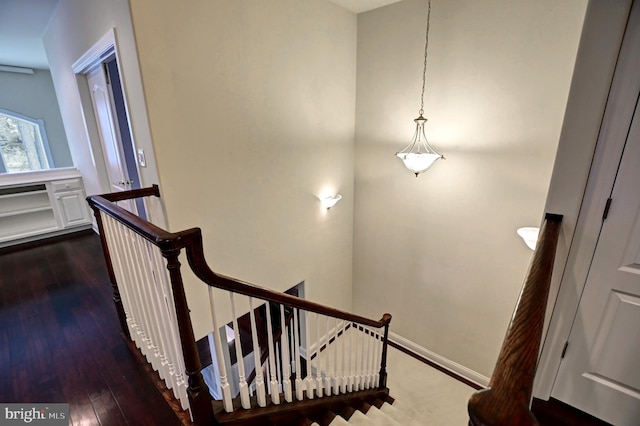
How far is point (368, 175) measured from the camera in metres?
3.55

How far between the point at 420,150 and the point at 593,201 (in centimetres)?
182

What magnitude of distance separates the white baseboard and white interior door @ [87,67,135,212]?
3.57 m

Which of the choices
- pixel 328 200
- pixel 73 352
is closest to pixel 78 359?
pixel 73 352

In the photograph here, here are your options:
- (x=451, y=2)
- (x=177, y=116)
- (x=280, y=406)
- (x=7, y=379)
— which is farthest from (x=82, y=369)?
(x=451, y=2)

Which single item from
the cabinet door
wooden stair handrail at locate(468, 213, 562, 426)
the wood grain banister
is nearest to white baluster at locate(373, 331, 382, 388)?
the wood grain banister

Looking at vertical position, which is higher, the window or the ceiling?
the ceiling

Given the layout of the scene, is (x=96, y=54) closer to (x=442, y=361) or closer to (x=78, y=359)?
(x=78, y=359)

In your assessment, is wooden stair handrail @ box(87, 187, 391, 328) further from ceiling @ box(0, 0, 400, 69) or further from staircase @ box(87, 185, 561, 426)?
ceiling @ box(0, 0, 400, 69)

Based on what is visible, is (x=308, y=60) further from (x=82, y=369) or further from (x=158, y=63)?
(x=82, y=369)

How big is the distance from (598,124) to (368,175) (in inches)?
93.8

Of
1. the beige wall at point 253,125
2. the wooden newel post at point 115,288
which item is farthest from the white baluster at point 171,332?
the beige wall at point 253,125

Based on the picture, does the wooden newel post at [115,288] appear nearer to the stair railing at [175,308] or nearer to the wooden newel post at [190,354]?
the stair railing at [175,308]

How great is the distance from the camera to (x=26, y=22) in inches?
124

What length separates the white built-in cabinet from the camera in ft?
11.8
